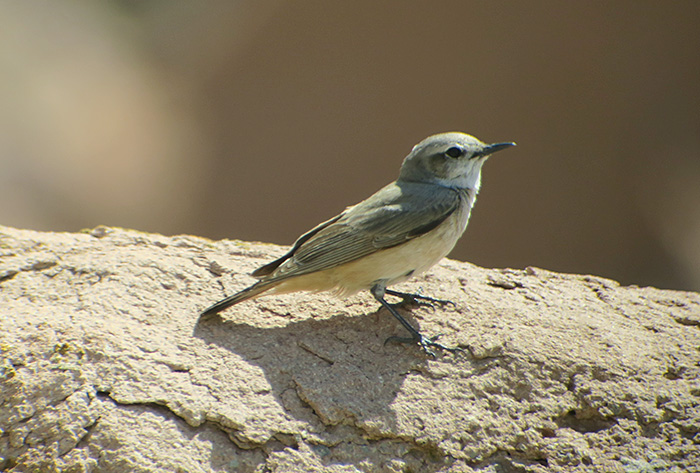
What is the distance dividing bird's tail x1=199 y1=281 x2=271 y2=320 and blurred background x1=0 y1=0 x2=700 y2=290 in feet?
17.7

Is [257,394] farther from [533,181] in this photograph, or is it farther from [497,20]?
[497,20]

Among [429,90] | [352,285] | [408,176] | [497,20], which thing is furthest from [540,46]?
[352,285]

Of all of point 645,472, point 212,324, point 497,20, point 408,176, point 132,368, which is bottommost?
point 645,472

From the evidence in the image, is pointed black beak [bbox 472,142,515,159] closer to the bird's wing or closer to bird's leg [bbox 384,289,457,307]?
the bird's wing

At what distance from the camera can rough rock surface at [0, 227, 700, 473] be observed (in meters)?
3.30

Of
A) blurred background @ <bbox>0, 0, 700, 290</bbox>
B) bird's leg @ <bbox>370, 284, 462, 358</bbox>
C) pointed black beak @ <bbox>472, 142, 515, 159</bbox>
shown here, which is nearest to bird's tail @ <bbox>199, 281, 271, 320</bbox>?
bird's leg @ <bbox>370, 284, 462, 358</bbox>

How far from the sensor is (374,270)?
13.5ft

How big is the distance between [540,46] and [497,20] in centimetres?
66

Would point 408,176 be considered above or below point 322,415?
above

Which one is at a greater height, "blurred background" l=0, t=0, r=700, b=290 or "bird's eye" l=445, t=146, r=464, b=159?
"blurred background" l=0, t=0, r=700, b=290

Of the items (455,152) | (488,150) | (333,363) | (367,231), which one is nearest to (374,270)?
(367,231)

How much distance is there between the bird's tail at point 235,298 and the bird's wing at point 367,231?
3.3 inches

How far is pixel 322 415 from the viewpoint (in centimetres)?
348

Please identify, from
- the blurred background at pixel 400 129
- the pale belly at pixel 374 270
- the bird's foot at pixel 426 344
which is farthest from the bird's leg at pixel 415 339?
the blurred background at pixel 400 129
